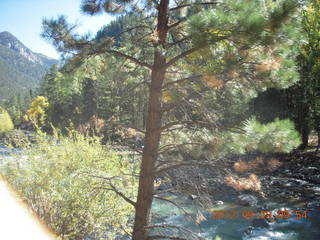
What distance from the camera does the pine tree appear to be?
3.39 meters

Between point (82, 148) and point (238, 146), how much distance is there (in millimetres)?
6080

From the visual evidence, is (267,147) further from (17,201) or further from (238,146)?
(17,201)

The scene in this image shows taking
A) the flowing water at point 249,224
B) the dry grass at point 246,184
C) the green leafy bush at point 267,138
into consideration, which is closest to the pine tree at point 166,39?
the green leafy bush at point 267,138

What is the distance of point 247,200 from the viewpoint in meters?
13.4

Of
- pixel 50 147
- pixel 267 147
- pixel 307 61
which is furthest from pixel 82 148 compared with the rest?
pixel 307 61

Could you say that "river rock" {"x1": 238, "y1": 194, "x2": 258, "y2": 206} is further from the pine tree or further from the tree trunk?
the tree trunk

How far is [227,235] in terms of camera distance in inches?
412

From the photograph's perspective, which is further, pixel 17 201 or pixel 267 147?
pixel 17 201

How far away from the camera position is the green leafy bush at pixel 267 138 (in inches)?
141

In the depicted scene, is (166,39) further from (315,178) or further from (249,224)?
(315,178)

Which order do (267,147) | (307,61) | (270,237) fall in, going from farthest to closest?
(307,61)
(270,237)
(267,147)
